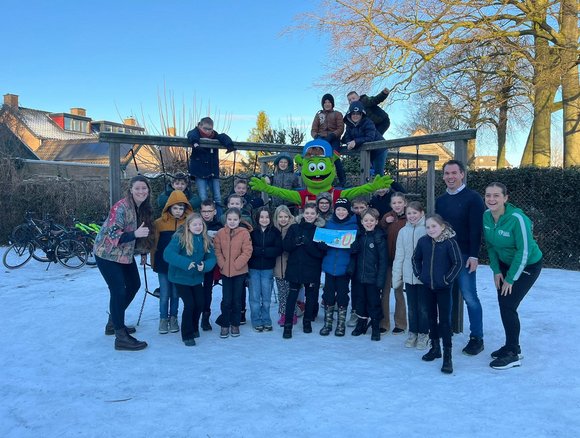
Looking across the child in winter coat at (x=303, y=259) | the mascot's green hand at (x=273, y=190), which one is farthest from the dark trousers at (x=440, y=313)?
the mascot's green hand at (x=273, y=190)

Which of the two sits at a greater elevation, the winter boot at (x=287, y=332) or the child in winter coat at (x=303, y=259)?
the child in winter coat at (x=303, y=259)

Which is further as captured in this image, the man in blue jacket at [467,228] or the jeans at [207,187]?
the jeans at [207,187]

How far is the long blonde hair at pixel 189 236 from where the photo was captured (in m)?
4.55

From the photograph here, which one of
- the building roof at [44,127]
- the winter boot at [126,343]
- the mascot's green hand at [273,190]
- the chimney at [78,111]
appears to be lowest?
the winter boot at [126,343]

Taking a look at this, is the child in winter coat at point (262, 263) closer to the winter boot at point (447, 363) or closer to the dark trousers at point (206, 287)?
the dark trousers at point (206, 287)

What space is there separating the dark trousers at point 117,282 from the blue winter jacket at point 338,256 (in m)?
2.00

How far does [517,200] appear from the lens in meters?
9.28

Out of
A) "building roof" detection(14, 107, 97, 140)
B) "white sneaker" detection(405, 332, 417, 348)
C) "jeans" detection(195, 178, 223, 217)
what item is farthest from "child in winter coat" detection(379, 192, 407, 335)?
"building roof" detection(14, 107, 97, 140)

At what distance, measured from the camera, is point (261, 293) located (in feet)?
16.5

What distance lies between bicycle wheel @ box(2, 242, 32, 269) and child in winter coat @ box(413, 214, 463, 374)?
8.78 meters

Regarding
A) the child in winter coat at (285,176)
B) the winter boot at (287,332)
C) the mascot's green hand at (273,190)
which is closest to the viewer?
the winter boot at (287,332)

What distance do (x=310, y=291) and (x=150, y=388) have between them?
1.97 metres

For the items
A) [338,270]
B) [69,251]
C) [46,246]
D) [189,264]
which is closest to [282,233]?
[338,270]

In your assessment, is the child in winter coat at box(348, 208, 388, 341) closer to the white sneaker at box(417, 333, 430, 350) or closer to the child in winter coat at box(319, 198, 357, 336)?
the child in winter coat at box(319, 198, 357, 336)
